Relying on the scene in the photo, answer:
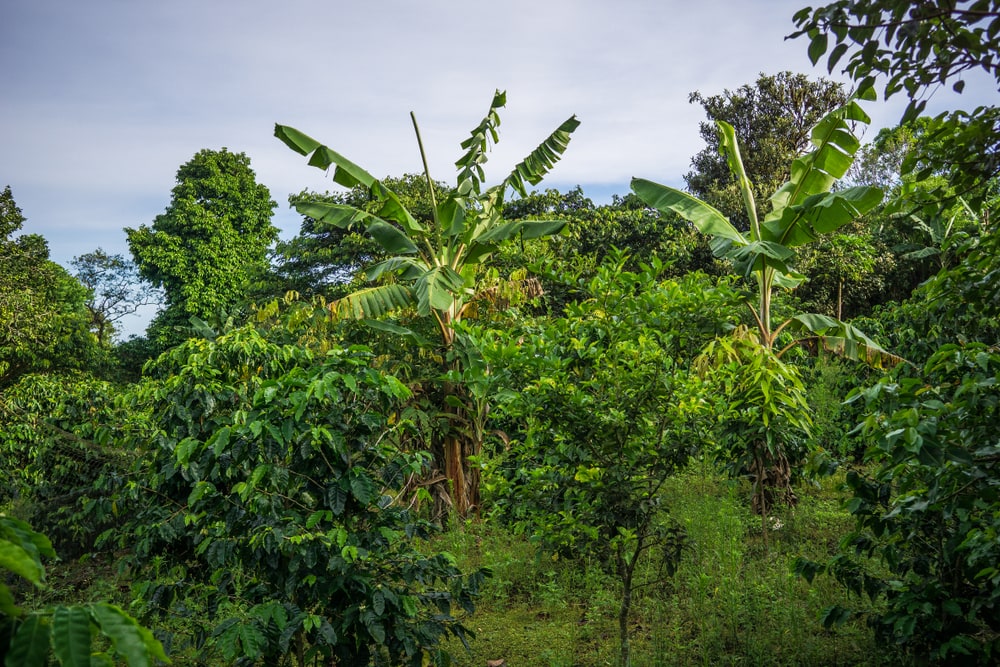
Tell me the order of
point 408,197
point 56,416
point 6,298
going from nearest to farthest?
1. point 56,416
2. point 6,298
3. point 408,197

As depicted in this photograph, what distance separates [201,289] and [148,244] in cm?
236

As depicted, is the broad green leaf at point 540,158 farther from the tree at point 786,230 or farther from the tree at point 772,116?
the tree at point 772,116

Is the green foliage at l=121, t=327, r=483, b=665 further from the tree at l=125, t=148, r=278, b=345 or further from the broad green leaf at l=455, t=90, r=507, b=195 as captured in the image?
the tree at l=125, t=148, r=278, b=345

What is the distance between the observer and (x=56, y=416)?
22.8ft

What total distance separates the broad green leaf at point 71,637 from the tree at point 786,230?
5009mm

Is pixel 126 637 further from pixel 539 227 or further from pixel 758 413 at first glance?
pixel 539 227

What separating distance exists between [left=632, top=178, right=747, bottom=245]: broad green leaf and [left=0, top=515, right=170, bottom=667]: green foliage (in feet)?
19.3

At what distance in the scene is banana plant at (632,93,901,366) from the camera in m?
5.80

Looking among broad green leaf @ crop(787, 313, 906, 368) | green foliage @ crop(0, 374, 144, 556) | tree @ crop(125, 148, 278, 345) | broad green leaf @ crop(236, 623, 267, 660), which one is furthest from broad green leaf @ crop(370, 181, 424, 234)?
tree @ crop(125, 148, 278, 345)

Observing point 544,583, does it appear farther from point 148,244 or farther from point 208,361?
point 148,244

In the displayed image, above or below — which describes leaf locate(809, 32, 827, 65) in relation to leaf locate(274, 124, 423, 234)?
below

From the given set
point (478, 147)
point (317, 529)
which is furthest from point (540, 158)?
point (317, 529)

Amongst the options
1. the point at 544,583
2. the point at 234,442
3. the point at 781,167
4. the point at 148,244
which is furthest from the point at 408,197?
the point at 234,442

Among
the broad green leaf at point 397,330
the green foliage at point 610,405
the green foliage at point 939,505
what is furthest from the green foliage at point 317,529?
the broad green leaf at point 397,330
